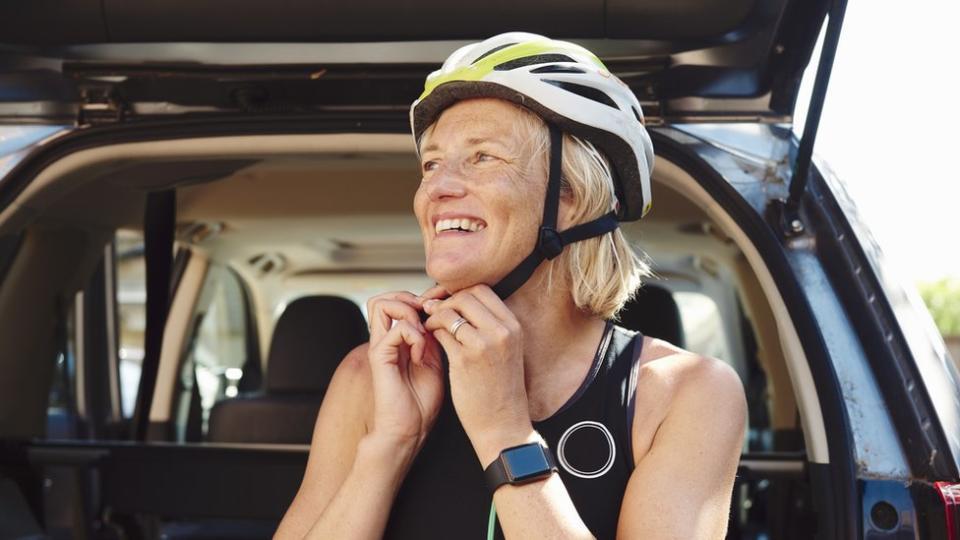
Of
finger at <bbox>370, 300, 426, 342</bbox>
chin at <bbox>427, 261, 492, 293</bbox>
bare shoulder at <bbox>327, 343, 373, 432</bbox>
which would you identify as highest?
chin at <bbox>427, 261, 492, 293</bbox>

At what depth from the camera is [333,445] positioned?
6.87ft

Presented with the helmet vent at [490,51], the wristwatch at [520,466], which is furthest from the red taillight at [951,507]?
the helmet vent at [490,51]

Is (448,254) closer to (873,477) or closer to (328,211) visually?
(873,477)

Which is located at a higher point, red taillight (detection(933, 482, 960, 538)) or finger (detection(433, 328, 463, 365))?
finger (detection(433, 328, 463, 365))

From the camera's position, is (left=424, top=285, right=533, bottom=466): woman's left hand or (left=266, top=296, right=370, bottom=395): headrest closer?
(left=424, top=285, right=533, bottom=466): woman's left hand

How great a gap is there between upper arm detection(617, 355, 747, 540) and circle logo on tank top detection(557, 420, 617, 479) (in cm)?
5

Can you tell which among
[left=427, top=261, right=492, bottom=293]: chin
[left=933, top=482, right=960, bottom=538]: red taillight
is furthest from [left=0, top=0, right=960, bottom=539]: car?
[left=427, top=261, right=492, bottom=293]: chin

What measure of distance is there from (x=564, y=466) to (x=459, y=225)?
436 mm

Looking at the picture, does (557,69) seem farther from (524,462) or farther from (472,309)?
(524,462)

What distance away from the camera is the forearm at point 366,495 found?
1.90 m

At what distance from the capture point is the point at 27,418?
366 centimetres

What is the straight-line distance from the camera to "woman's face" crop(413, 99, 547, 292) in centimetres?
198

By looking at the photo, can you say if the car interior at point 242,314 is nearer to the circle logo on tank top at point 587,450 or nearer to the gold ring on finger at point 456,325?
the circle logo on tank top at point 587,450

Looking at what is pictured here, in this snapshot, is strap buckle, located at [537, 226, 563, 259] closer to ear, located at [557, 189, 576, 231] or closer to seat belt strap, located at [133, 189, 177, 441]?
ear, located at [557, 189, 576, 231]
